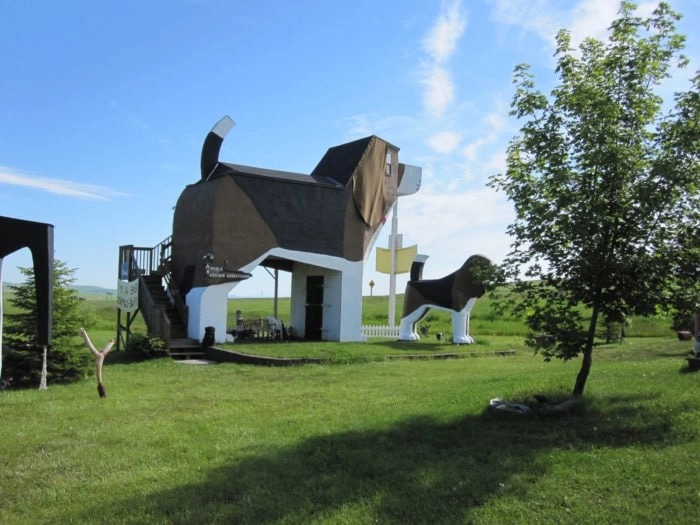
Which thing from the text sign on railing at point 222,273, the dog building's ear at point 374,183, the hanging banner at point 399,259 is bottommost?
the text sign on railing at point 222,273

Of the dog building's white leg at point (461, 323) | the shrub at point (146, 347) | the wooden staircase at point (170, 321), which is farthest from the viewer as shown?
the dog building's white leg at point (461, 323)

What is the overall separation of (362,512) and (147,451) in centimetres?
344

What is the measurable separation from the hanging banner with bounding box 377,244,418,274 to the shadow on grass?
18647mm

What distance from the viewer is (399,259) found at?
27.1 m

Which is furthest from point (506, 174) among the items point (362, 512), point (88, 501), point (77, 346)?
point (77, 346)

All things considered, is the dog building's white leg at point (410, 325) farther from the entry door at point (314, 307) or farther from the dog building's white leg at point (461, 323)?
the entry door at point (314, 307)

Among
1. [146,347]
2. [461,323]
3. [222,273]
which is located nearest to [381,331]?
[461,323]

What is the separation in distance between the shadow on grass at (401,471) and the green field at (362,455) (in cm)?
2

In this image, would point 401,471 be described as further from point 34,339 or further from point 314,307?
point 314,307

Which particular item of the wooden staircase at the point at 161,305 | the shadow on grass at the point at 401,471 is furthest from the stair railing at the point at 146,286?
the shadow on grass at the point at 401,471

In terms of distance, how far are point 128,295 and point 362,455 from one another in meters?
15.2

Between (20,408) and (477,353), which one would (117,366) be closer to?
(20,408)

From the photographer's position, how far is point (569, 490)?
5430mm

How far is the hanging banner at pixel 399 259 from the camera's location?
2667 cm
